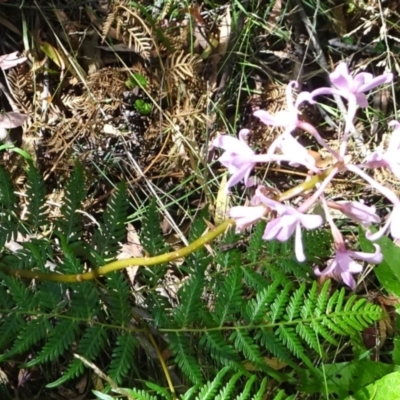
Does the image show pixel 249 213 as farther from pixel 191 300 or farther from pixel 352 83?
pixel 191 300

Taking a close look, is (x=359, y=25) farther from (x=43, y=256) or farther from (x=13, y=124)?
(x=43, y=256)

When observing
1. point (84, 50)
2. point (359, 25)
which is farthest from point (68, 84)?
point (359, 25)

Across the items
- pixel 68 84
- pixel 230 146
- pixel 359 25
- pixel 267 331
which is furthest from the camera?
pixel 359 25

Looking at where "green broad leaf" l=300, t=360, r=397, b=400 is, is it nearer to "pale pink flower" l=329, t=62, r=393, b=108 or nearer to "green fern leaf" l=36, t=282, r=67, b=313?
"green fern leaf" l=36, t=282, r=67, b=313

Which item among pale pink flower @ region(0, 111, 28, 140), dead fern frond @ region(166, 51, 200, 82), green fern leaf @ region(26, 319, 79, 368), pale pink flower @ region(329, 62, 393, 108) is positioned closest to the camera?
pale pink flower @ region(329, 62, 393, 108)

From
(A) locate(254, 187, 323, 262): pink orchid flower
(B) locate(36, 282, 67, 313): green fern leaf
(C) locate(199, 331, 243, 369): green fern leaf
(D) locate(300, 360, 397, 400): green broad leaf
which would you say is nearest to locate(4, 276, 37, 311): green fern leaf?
(B) locate(36, 282, 67, 313): green fern leaf

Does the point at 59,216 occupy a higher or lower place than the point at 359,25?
lower
